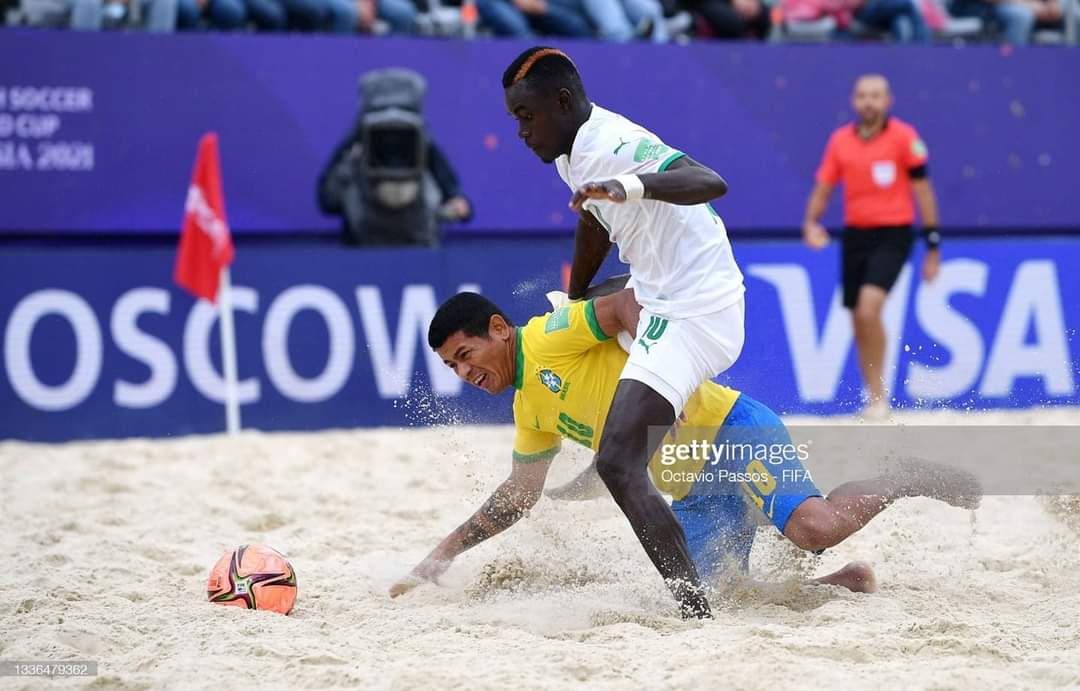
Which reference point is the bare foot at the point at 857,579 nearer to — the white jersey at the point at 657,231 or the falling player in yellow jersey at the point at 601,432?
the falling player in yellow jersey at the point at 601,432

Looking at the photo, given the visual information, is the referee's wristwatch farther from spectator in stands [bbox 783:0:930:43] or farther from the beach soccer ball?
the beach soccer ball

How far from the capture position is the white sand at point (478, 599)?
3.76 m

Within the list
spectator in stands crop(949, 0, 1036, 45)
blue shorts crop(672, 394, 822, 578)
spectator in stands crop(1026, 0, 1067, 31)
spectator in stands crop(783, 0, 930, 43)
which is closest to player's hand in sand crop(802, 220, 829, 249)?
spectator in stands crop(783, 0, 930, 43)

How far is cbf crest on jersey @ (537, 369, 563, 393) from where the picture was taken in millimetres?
4598

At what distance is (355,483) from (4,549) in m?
2.09

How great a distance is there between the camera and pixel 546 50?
4422 mm

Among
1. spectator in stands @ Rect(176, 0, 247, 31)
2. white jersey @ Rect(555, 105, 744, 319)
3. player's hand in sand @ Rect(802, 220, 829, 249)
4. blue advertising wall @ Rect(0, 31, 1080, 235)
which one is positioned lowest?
white jersey @ Rect(555, 105, 744, 319)

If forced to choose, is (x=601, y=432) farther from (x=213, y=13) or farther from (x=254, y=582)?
(x=213, y=13)

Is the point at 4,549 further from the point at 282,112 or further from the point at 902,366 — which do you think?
the point at 902,366

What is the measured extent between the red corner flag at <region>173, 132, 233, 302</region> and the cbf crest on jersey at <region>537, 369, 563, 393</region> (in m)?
4.69

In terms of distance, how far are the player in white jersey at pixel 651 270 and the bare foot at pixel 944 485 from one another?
742 mm

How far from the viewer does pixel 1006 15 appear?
1123cm

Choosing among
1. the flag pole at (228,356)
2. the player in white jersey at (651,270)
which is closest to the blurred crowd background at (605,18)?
the flag pole at (228,356)

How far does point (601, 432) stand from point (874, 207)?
5497 mm
